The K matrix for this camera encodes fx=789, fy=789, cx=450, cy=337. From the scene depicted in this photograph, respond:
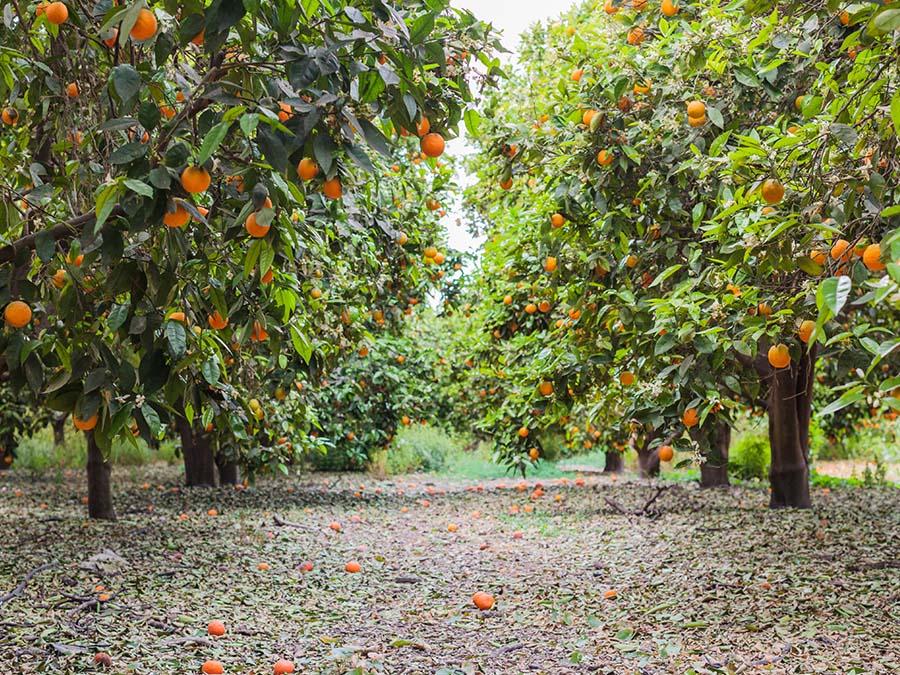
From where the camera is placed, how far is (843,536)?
15.8ft

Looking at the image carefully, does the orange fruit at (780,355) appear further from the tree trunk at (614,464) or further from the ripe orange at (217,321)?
the tree trunk at (614,464)

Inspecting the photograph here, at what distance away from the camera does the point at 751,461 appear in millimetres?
10016

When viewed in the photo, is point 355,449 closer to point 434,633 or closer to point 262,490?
point 262,490

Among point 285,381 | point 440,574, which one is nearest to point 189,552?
point 285,381

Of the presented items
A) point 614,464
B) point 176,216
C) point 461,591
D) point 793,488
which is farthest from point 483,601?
point 614,464

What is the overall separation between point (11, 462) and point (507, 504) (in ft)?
22.4

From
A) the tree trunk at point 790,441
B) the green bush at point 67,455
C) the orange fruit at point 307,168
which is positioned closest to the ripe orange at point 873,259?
the orange fruit at point 307,168

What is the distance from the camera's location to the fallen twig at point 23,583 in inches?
139

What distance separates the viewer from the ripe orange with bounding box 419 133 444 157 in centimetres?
213

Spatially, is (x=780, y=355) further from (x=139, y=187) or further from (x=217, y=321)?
(x=139, y=187)

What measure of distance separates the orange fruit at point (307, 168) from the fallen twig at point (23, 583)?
2777 millimetres

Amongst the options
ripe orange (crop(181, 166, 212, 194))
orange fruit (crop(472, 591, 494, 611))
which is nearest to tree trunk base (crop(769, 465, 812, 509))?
orange fruit (crop(472, 591, 494, 611))

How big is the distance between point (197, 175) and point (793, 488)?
5.39 metres

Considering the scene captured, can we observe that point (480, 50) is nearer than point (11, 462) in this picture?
Yes
